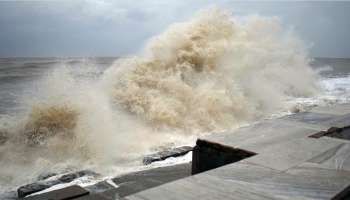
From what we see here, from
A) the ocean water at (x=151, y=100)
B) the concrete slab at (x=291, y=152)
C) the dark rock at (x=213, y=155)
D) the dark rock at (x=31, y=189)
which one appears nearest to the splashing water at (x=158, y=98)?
the ocean water at (x=151, y=100)

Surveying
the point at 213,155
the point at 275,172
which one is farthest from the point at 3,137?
the point at 275,172

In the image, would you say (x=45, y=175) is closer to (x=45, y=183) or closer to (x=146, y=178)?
(x=45, y=183)

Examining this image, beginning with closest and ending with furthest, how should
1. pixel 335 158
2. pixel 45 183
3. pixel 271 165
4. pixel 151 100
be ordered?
pixel 271 165
pixel 335 158
pixel 45 183
pixel 151 100

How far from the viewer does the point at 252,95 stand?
1313 cm

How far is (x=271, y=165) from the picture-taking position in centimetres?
307

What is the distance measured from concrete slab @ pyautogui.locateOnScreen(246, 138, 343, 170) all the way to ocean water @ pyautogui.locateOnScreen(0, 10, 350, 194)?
2410 millimetres

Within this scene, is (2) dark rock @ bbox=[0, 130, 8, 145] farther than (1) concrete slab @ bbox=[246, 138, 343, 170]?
Yes

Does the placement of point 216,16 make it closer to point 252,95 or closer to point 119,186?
point 252,95

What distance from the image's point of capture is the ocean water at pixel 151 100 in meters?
6.76

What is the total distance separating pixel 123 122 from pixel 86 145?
2.20m

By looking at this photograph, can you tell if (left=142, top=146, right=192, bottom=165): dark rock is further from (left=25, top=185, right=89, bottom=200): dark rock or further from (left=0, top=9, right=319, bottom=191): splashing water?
(left=25, top=185, right=89, bottom=200): dark rock

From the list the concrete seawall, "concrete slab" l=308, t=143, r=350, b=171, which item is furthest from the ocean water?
"concrete slab" l=308, t=143, r=350, b=171

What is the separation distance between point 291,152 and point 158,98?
7051 mm

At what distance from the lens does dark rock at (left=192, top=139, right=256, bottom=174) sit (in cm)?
361
